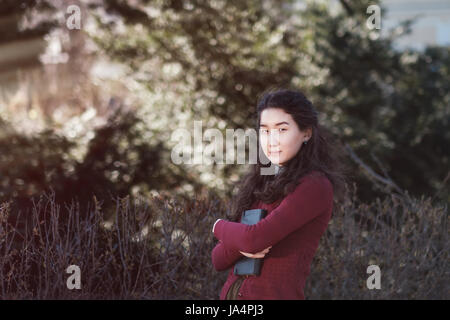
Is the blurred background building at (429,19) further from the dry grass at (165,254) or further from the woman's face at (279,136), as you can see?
the woman's face at (279,136)

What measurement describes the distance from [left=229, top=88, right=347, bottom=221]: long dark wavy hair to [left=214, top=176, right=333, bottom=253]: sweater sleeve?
61 mm

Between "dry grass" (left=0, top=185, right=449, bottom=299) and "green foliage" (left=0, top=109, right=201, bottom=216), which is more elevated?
"green foliage" (left=0, top=109, right=201, bottom=216)

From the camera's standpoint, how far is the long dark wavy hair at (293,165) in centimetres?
216

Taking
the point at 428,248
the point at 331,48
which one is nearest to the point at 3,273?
the point at 428,248

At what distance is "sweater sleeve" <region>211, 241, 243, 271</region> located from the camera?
2.14 meters

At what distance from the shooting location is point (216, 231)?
85.4 inches

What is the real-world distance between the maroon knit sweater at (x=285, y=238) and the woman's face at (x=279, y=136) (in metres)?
0.15

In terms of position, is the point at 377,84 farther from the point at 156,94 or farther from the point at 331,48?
the point at 156,94

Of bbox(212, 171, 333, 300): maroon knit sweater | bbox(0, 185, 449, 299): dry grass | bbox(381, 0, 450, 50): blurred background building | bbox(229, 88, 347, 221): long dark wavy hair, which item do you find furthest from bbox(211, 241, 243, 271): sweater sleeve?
bbox(381, 0, 450, 50): blurred background building

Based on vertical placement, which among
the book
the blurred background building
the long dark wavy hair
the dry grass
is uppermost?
the blurred background building

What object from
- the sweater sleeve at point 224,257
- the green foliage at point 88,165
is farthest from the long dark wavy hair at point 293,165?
the green foliage at point 88,165

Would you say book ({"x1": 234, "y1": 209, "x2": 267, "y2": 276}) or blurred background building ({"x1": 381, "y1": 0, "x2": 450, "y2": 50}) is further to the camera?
blurred background building ({"x1": 381, "y1": 0, "x2": 450, "y2": 50})

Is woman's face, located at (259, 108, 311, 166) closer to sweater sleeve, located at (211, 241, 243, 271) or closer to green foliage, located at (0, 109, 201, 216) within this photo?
sweater sleeve, located at (211, 241, 243, 271)

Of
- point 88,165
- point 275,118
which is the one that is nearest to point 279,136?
point 275,118
